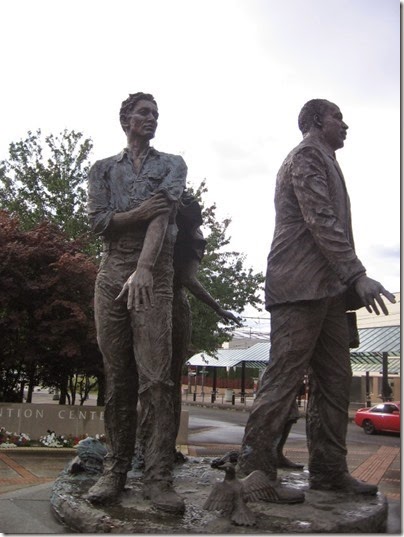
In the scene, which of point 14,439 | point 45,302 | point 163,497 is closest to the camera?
point 163,497

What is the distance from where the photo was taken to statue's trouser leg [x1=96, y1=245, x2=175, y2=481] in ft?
10.8

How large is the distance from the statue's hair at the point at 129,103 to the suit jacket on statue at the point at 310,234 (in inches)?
38.0

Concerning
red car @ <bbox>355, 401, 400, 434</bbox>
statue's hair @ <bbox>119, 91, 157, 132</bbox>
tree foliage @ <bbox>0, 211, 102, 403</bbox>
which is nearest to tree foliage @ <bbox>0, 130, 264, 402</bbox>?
tree foliage @ <bbox>0, 211, 102, 403</bbox>

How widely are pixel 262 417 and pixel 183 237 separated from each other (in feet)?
4.58

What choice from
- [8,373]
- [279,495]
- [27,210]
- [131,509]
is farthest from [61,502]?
[27,210]

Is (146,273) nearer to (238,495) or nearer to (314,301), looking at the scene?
(314,301)

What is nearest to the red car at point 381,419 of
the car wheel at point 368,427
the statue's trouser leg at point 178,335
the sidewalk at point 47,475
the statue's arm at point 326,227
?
the car wheel at point 368,427

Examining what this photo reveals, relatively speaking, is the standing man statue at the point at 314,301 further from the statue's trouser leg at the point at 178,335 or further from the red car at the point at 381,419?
the red car at the point at 381,419

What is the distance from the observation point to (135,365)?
353cm

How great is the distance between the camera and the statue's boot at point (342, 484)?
3570 millimetres

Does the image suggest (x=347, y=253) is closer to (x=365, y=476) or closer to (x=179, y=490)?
(x=179, y=490)

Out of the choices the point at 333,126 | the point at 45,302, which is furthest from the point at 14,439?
the point at 333,126

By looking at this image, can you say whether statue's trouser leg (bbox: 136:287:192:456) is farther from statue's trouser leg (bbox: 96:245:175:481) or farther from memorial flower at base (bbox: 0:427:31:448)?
memorial flower at base (bbox: 0:427:31:448)

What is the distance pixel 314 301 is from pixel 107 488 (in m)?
1.55
